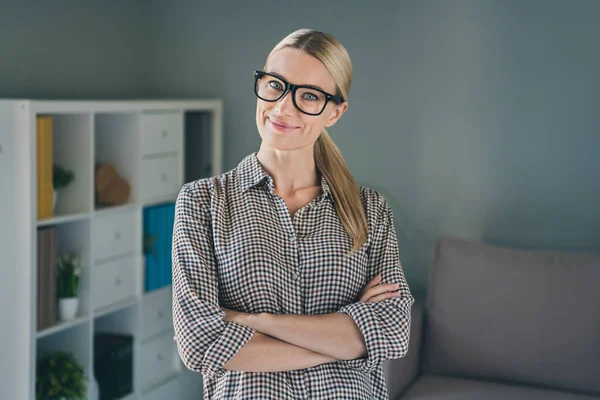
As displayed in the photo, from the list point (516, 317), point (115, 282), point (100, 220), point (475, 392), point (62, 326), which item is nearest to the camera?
point (475, 392)

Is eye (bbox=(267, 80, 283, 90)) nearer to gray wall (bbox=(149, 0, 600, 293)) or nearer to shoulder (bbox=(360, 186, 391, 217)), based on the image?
shoulder (bbox=(360, 186, 391, 217))

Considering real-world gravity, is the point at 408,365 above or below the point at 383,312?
below

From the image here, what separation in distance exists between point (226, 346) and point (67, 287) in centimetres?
154

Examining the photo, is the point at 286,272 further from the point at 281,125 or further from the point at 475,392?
the point at 475,392

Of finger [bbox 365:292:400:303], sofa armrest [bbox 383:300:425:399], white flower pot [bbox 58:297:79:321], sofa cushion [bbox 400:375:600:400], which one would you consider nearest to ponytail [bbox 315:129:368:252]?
finger [bbox 365:292:400:303]

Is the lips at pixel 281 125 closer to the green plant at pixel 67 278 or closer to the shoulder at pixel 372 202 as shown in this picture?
the shoulder at pixel 372 202

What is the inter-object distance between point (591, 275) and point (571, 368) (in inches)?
12.6

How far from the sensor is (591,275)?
2600 mm

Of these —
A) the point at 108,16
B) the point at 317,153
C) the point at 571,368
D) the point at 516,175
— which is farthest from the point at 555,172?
the point at 108,16

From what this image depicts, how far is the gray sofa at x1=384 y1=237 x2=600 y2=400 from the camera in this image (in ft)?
8.35

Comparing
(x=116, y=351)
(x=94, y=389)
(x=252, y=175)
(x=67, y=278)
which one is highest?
(x=252, y=175)

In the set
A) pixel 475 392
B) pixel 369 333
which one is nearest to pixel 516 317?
pixel 475 392

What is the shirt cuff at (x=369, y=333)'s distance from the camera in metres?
1.50

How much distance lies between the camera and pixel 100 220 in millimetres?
2912
